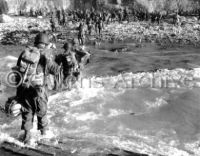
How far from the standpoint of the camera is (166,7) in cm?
4294

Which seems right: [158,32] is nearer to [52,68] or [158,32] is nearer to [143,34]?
[143,34]

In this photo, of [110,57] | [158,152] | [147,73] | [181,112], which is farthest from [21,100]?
[110,57]

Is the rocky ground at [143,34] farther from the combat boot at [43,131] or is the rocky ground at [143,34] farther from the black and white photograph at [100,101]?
the combat boot at [43,131]

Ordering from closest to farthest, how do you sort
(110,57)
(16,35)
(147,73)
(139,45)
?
(147,73), (110,57), (139,45), (16,35)

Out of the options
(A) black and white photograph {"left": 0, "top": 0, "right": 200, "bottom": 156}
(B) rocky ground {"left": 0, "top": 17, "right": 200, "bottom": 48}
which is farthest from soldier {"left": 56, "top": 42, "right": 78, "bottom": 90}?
(B) rocky ground {"left": 0, "top": 17, "right": 200, "bottom": 48}

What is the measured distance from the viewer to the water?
6.39m

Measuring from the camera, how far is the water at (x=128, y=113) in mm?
6393

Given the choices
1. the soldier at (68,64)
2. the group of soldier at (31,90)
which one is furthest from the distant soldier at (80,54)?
the group of soldier at (31,90)

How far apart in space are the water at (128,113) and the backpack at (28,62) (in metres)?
1.22

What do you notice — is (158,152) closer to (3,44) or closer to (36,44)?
(36,44)

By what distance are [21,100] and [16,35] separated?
920 inches

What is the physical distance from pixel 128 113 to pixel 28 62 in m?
3.34

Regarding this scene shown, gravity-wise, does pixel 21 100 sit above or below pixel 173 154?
above

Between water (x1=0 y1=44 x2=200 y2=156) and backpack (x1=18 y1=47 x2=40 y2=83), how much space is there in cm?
122
